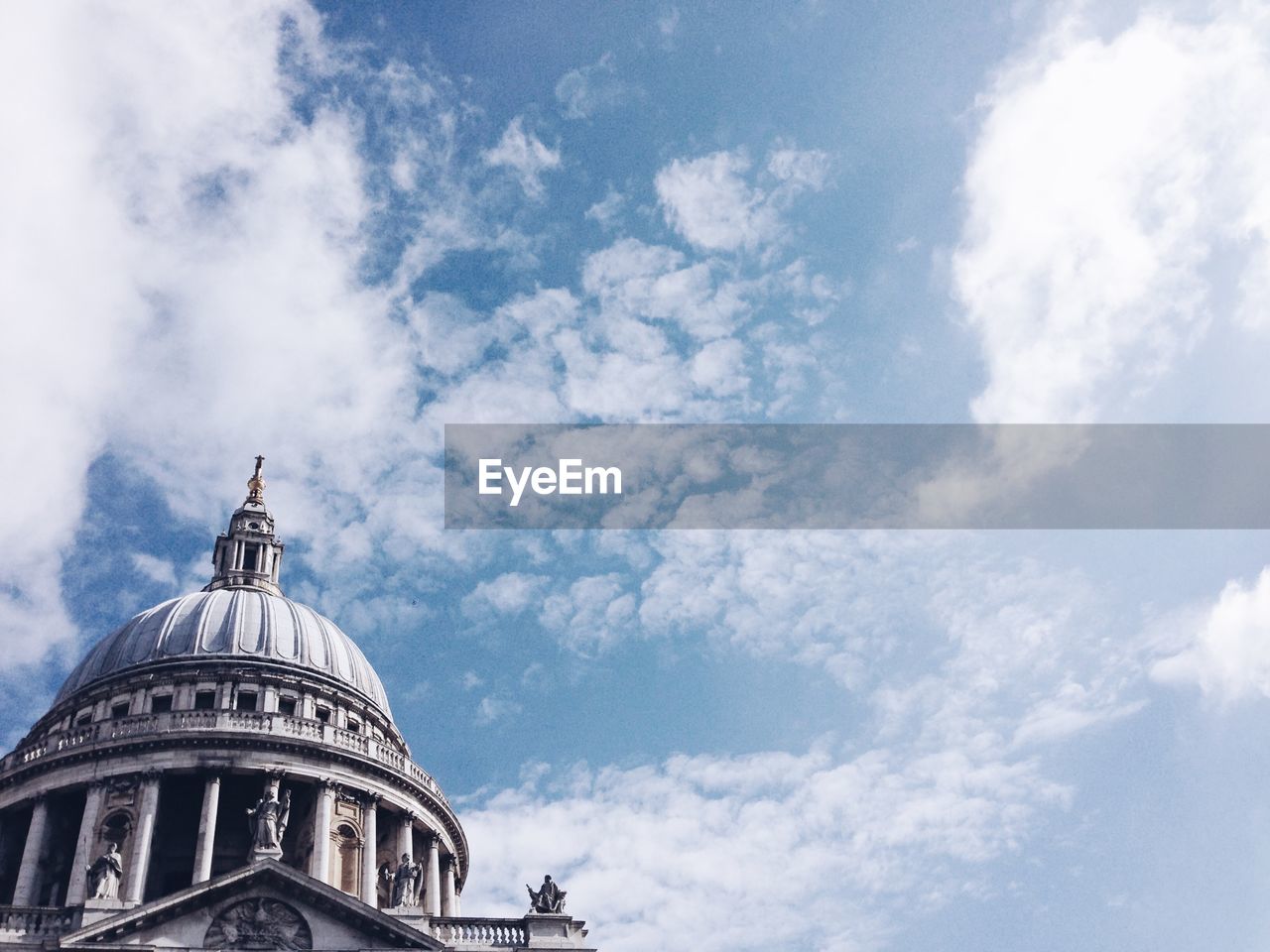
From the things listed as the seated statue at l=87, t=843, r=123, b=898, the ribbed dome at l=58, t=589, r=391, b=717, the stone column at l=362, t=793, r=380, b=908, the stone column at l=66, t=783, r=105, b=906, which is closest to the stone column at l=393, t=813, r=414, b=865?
the stone column at l=362, t=793, r=380, b=908

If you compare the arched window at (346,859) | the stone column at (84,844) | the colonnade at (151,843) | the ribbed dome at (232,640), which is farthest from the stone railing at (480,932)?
the ribbed dome at (232,640)

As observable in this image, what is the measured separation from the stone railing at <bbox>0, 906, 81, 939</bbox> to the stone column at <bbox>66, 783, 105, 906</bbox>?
10338 mm

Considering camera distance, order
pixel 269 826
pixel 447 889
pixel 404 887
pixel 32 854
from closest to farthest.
Result: pixel 269 826, pixel 404 887, pixel 32 854, pixel 447 889

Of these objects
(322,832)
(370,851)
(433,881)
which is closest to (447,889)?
(433,881)

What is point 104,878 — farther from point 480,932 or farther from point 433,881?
point 433,881

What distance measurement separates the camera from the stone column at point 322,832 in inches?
2104

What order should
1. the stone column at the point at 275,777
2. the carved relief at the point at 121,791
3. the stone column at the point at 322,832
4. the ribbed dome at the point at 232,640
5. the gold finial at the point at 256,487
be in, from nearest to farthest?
1. the stone column at the point at 322,832
2. the carved relief at the point at 121,791
3. the stone column at the point at 275,777
4. the ribbed dome at the point at 232,640
5. the gold finial at the point at 256,487

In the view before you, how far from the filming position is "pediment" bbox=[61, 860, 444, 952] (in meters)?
38.8

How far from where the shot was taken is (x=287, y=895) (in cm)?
4031

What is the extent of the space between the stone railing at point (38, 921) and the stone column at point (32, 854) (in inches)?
502

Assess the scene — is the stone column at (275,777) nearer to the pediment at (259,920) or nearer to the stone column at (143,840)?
the stone column at (143,840)

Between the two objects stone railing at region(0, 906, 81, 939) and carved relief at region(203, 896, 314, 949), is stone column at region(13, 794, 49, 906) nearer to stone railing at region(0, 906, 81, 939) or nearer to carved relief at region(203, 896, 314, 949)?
stone railing at region(0, 906, 81, 939)

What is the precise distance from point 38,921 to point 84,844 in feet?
45.4

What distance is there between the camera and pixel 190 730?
56.4 meters
